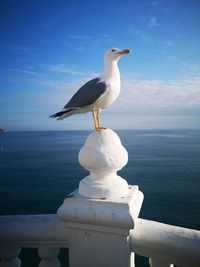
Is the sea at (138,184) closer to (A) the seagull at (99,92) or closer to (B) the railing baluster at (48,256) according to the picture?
(B) the railing baluster at (48,256)

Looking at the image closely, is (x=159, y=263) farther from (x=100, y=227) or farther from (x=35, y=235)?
(x=35, y=235)

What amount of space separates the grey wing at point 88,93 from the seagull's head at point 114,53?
0.44 meters

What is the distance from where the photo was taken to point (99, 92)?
10.8 feet

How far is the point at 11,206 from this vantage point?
145 ft

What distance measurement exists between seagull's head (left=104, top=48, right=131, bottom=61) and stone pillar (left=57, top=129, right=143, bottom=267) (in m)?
1.57

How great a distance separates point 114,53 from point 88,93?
0.83 metres

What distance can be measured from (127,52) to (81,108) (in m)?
1.23

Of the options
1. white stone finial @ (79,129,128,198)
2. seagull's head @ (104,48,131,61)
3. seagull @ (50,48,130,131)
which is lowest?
white stone finial @ (79,129,128,198)

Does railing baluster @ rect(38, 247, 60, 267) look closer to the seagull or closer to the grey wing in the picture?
the seagull

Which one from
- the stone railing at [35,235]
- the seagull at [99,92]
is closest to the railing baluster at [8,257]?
the stone railing at [35,235]

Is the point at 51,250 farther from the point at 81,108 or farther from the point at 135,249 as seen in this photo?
the point at 81,108

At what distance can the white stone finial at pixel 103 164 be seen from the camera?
248 cm

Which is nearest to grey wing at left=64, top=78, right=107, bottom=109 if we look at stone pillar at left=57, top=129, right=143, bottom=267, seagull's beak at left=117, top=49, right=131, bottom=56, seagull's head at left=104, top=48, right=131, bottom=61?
seagull's head at left=104, top=48, right=131, bottom=61

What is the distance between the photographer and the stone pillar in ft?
7.66
